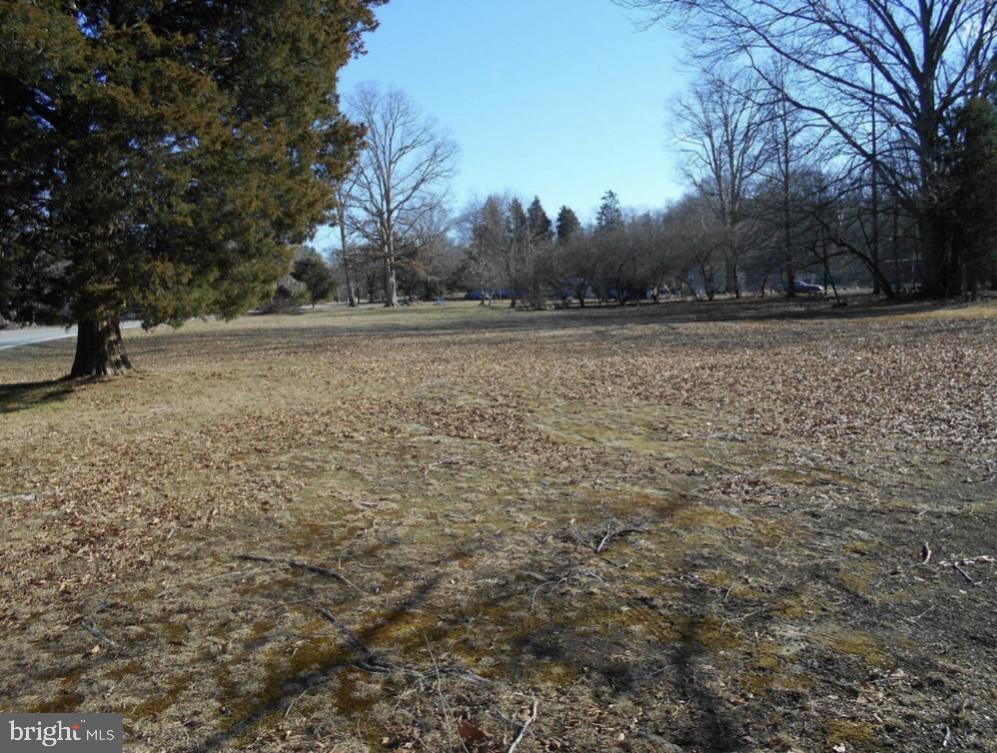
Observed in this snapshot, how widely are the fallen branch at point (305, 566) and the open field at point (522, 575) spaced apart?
0.02 metres

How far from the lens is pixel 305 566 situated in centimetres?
375

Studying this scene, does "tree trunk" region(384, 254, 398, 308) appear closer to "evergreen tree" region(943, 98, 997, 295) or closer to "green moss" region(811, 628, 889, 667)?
"evergreen tree" region(943, 98, 997, 295)

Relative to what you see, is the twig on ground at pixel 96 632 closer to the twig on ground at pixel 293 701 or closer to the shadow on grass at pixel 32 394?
the twig on ground at pixel 293 701

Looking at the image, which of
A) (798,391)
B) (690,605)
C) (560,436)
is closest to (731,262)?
(798,391)

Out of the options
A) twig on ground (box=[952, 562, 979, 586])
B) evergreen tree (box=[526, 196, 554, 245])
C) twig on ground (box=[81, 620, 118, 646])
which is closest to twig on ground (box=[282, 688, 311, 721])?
twig on ground (box=[81, 620, 118, 646])

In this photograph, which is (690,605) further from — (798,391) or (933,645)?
(798,391)

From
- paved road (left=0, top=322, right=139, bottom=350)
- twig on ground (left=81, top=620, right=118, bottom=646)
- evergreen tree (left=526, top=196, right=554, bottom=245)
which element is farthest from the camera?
evergreen tree (left=526, top=196, right=554, bottom=245)

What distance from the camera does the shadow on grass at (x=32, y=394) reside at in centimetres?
972

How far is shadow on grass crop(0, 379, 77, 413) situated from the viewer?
9.72 meters

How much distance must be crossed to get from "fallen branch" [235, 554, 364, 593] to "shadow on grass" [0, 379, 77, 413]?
7.69 m

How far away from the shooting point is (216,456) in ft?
21.4

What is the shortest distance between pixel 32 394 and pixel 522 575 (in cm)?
1025

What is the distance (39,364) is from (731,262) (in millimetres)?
36513

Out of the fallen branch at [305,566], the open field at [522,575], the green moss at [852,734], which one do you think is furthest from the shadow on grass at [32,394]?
the green moss at [852,734]
